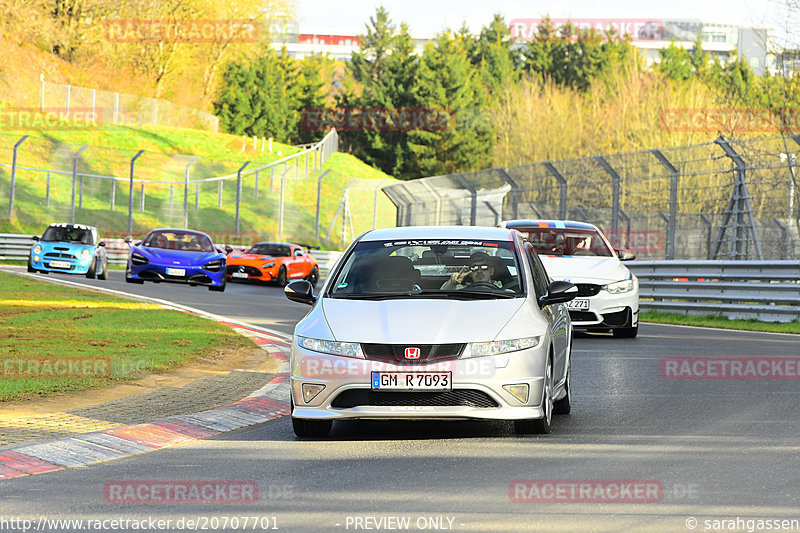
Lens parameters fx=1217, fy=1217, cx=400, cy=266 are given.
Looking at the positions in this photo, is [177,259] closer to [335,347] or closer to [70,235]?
[70,235]

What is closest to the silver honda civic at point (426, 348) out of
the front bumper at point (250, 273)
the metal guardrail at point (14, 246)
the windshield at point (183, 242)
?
the windshield at point (183, 242)

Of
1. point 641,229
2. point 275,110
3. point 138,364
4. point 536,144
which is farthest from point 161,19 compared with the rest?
point 138,364

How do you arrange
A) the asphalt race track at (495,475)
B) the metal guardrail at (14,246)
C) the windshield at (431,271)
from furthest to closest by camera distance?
the metal guardrail at (14,246)
the windshield at (431,271)
the asphalt race track at (495,475)

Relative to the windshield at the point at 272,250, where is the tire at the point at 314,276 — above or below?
below

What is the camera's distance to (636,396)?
35.3 feet

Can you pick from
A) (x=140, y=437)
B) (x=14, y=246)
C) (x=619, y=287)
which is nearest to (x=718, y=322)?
(x=619, y=287)

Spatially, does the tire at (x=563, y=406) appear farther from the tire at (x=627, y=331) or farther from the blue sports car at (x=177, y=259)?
the blue sports car at (x=177, y=259)

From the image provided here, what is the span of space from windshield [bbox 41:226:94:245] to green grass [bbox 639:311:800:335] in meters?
14.0

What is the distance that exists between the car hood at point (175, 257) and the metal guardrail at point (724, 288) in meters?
9.36

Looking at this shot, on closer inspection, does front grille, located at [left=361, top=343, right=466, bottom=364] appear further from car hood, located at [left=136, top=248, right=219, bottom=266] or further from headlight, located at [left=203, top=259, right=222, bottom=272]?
headlight, located at [left=203, top=259, right=222, bottom=272]

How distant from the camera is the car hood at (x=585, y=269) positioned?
16859mm

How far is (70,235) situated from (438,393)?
23.4 metres

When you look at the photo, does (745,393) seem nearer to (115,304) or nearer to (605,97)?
(115,304)

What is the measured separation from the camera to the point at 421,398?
8008 mm
